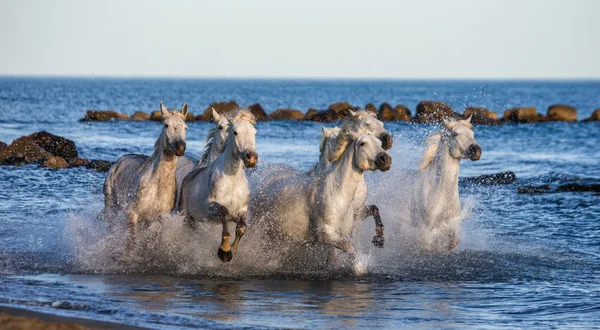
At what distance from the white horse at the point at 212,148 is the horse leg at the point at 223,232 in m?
0.93

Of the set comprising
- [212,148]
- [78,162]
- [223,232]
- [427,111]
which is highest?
[212,148]

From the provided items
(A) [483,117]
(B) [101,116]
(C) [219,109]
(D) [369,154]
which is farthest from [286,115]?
(D) [369,154]

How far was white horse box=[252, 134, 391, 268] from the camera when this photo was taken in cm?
1041

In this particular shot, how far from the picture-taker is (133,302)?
895 cm

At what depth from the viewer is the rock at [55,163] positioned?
2259cm

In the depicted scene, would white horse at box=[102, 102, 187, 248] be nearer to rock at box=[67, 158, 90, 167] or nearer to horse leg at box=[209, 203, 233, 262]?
horse leg at box=[209, 203, 233, 262]

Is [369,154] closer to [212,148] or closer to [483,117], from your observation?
[212,148]

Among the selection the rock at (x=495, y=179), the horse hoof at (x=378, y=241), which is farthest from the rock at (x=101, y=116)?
the horse hoof at (x=378, y=241)

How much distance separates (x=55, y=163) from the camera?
2272 cm

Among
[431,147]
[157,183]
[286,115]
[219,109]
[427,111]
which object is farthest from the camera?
[219,109]

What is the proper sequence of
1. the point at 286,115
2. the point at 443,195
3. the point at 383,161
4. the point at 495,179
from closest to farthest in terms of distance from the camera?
the point at 383,161 < the point at 443,195 < the point at 495,179 < the point at 286,115

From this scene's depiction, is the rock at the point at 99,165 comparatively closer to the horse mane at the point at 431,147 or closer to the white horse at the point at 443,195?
the horse mane at the point at 431,147

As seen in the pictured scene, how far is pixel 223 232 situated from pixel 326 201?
1.31m

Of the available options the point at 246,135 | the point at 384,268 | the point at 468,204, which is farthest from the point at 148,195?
the point at 468,204
